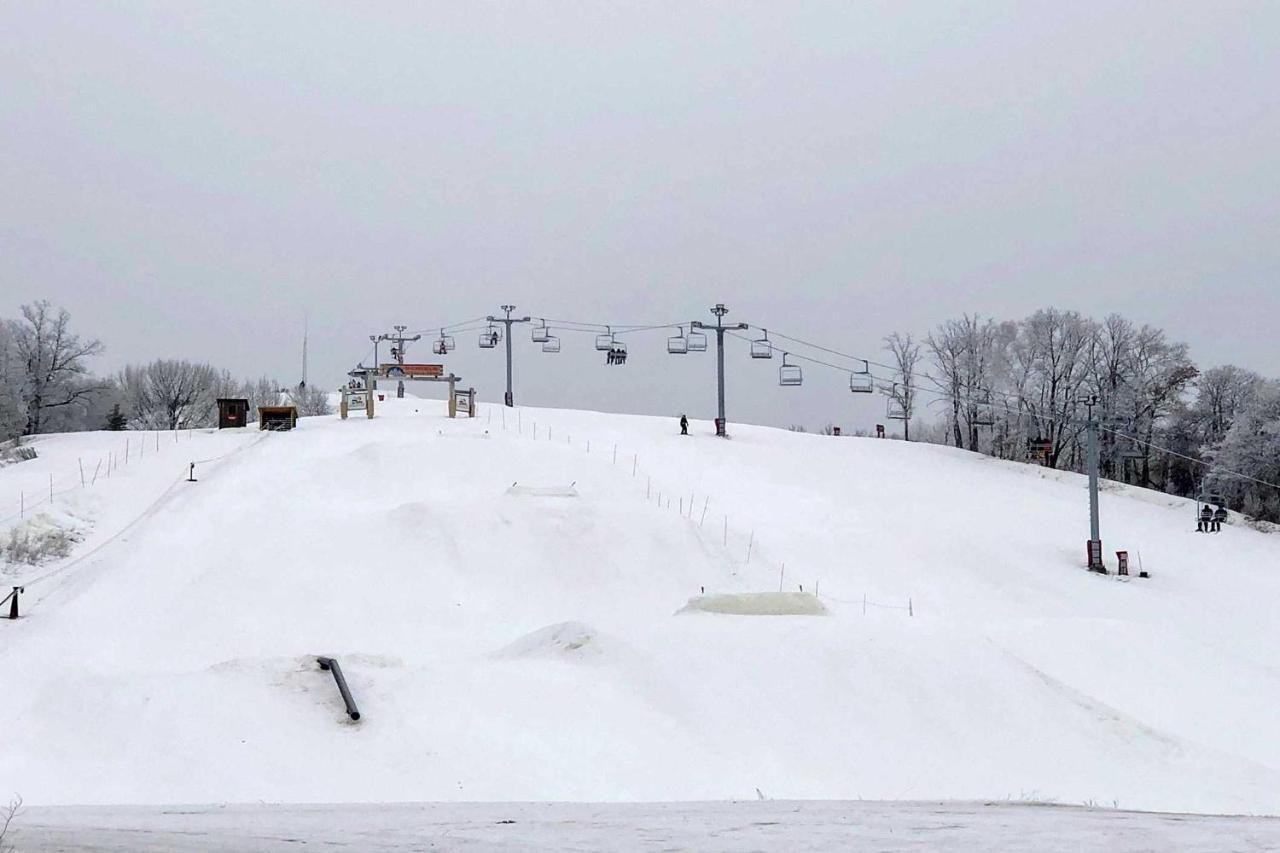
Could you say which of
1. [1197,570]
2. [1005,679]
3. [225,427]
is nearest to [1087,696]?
[1005,679]

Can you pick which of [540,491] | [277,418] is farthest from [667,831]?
[277,418]

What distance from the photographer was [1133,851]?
170 inches

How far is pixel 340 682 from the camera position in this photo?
1209cm

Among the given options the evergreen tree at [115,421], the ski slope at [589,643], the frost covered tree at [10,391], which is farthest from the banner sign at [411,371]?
the evergreen tree at [115,421]

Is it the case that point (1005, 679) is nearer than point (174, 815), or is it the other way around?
point (174, 815)

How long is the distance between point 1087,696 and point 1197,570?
70.7ft

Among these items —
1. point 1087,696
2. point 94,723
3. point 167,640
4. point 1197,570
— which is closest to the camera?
point 94,723

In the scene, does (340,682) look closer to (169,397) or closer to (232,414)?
(232,414)

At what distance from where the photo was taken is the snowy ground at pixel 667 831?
14.7 ft

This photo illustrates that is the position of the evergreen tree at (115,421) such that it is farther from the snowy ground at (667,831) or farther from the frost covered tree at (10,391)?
the snowy ground at (667,831)

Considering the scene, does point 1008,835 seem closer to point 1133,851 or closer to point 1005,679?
point 1133,851

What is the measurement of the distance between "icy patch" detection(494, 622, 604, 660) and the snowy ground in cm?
763

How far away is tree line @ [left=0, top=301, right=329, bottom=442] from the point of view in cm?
5425

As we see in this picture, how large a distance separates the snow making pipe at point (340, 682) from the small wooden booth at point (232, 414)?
3287 centimetres
